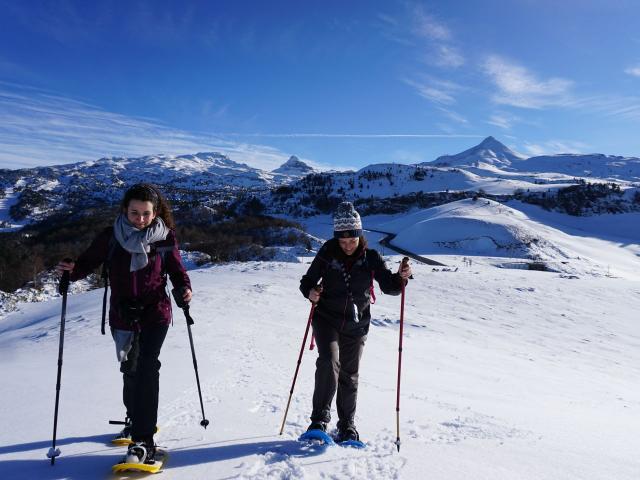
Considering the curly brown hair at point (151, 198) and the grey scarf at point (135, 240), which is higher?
the curly brown hair at point (151, 198)

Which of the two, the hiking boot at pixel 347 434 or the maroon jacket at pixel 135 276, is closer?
the maroon jacket at pixel 135 276

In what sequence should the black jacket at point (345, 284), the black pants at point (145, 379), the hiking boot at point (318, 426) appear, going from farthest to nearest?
the black jacket at point (345, 284), the hiking boot at point (318, 426), the black pants at point (145, 379)

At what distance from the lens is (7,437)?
3.77m

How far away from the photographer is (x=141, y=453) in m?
3.18

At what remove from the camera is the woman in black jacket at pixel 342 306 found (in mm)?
3984

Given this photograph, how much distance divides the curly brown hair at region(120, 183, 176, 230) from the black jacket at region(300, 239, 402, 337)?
1.35m

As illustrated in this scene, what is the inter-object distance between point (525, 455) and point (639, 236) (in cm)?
8062

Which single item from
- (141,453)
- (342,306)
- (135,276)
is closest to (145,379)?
(141,453)

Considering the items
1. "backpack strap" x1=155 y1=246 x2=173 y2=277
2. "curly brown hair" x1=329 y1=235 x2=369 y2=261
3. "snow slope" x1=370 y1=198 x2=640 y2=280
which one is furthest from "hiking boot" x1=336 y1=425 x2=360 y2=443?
"snow slope" x1=370 y1=198 x2=640 y2=280

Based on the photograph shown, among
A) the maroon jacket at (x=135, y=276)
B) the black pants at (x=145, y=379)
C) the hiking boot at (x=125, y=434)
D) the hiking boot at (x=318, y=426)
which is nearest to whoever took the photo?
the black pants at (x=145, y=379)

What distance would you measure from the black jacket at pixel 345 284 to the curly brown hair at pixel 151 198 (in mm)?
1348

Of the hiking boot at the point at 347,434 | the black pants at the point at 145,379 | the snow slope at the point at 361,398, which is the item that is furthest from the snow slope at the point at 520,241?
the black pants at the point at 145,379

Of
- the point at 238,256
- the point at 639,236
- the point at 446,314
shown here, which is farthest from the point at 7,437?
the point at 639,236

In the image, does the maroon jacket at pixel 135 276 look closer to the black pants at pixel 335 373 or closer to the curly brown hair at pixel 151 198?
the curly brown hair at pixel 151 198
